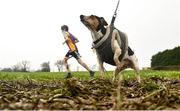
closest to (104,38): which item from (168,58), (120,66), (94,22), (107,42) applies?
(107,42)

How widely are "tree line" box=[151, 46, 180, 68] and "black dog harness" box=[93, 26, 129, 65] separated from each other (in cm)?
4230

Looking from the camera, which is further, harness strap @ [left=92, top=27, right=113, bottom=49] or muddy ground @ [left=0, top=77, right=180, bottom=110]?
harness strap @ [left=92, top=27, right=113, bottom=49]

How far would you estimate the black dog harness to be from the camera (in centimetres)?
1155

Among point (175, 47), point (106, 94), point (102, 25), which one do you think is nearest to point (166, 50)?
point (175, 47)

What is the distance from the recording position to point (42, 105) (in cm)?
615

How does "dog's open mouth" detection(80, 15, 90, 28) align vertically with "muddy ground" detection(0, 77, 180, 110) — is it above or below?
above

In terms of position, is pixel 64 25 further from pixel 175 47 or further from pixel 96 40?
pixel 175 47

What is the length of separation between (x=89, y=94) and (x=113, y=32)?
4165 mm

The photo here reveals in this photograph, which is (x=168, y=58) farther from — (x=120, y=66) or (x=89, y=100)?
(x=89, y=100)

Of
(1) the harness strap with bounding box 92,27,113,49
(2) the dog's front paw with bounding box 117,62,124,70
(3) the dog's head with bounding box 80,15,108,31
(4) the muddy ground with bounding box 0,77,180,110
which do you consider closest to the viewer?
(4) the muddy ground with bounding box 0,77,180,110

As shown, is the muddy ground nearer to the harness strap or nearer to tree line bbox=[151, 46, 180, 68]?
the harness strap

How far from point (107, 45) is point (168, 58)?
45.2 m

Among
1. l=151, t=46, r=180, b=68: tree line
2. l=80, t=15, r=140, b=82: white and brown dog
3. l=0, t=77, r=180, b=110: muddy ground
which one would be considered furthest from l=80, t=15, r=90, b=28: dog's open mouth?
l=151, t=46, r=180, b=68: tree line

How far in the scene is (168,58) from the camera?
56.2 metres
